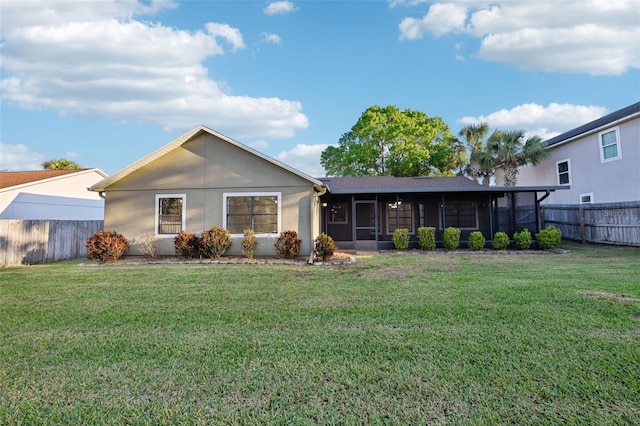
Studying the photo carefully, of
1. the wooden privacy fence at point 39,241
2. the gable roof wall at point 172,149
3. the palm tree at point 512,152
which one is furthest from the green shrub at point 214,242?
the palm tree at point 512,152

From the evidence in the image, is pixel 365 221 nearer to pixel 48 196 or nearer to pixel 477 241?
pixel 477 241

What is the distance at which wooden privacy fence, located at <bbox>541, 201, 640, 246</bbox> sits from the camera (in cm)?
1182

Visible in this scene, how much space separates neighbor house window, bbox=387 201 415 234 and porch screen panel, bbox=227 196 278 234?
660 centimetres

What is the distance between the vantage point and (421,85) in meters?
18.5

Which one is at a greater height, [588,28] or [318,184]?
[588,28]

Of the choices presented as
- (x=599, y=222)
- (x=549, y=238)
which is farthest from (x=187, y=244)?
(x=599, y=222)

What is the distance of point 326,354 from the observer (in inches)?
119

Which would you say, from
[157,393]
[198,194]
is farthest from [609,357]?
[198,194]

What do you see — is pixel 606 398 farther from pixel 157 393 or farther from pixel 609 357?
pixel 157 393

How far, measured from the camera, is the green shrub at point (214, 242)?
10.3 meters

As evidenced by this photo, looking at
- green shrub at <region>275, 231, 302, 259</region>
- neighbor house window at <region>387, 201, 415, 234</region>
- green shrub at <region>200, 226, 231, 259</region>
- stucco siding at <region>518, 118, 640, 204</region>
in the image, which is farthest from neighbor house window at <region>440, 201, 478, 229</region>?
green shrub at <region>200, 226, 231, 259</region>

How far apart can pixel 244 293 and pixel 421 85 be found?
17.4 metres

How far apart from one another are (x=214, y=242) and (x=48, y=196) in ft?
37.8

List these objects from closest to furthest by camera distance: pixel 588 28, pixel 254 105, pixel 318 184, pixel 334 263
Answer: pixel 334 263, pixel 318 184, pixel 588 28, pixel 254 105
